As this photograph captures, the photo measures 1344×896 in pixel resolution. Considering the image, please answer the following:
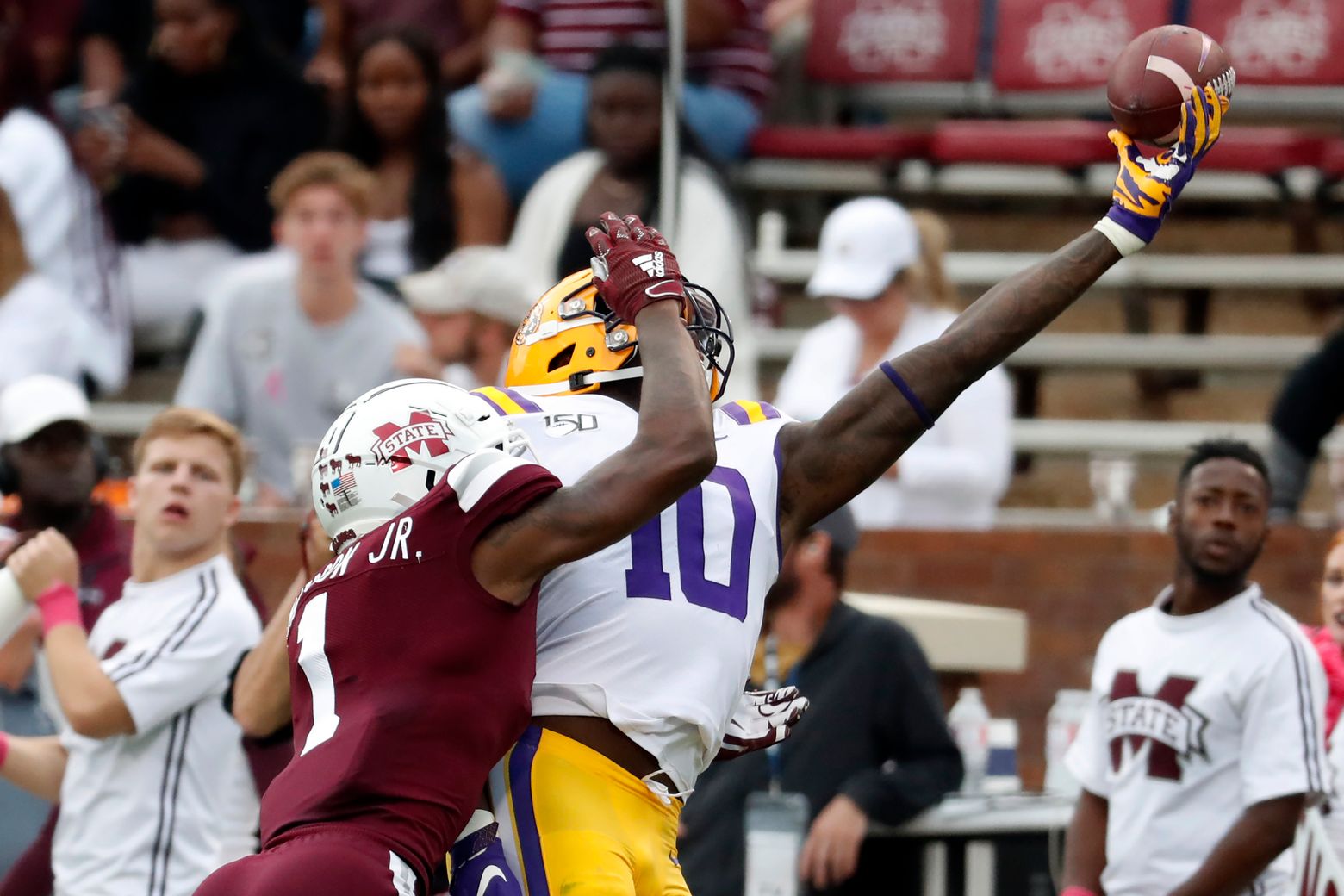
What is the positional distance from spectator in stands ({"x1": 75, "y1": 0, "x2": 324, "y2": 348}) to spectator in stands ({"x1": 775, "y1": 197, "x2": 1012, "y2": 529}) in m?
2.65

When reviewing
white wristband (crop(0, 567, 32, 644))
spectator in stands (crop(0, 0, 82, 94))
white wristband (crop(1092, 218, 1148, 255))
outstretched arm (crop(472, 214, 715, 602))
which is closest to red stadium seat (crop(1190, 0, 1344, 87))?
spectator in stands (crop(0, 0, 82, 94))

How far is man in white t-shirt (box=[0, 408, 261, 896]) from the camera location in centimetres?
509

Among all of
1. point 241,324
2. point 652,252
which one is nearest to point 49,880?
point 652,252

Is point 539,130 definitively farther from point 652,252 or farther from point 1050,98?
point 652,252

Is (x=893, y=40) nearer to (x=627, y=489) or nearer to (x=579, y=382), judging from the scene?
(x=579, y=382)

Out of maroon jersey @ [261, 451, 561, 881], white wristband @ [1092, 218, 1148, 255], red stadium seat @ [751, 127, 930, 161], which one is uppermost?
red stadium seat @ [751, 127, 930, 161]

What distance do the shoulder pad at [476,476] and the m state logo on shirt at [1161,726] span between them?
2.35 m

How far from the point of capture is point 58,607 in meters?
5.10

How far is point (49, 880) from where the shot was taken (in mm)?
5387

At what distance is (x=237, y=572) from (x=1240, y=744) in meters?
2.45

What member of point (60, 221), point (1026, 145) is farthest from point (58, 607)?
point (1026, 145)

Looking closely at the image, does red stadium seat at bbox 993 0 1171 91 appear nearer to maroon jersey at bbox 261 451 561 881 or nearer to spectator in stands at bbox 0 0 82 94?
spectator in stands at bbox 0 0 82 94

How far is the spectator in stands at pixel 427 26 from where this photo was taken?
10.2 metres

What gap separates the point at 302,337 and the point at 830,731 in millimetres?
2912
